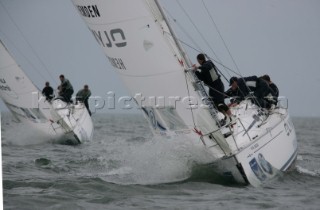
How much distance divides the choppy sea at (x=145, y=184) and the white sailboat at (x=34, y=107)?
9.98ft

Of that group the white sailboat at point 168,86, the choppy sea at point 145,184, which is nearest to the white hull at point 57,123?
the choppy sea at point 145,184

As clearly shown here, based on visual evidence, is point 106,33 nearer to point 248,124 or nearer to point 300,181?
point 248,124

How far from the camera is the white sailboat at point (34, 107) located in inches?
448

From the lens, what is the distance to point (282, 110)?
26.1 ft

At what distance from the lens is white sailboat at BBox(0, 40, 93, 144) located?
11367mm

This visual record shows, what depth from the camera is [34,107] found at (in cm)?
1138

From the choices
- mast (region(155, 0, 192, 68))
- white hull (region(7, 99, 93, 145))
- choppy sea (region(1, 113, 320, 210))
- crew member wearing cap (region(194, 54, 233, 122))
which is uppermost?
white hull (region(7, 99, 93, 145))

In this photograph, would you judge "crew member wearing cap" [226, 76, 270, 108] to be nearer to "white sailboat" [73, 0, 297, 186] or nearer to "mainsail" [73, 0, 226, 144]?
"white sailboat" [73, 0, 297, 186]

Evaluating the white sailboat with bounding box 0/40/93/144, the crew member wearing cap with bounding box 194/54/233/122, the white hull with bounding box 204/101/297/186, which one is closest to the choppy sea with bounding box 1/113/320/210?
the white hull with bounding box 204/101/297/186

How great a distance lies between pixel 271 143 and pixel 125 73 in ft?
5.69

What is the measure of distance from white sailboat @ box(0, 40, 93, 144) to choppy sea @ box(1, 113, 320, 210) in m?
3.04

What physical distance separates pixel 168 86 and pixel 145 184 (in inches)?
39.4

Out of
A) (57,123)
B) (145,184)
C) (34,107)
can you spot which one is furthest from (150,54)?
(57,123)

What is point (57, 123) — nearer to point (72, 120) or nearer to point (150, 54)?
point (72, 120)
